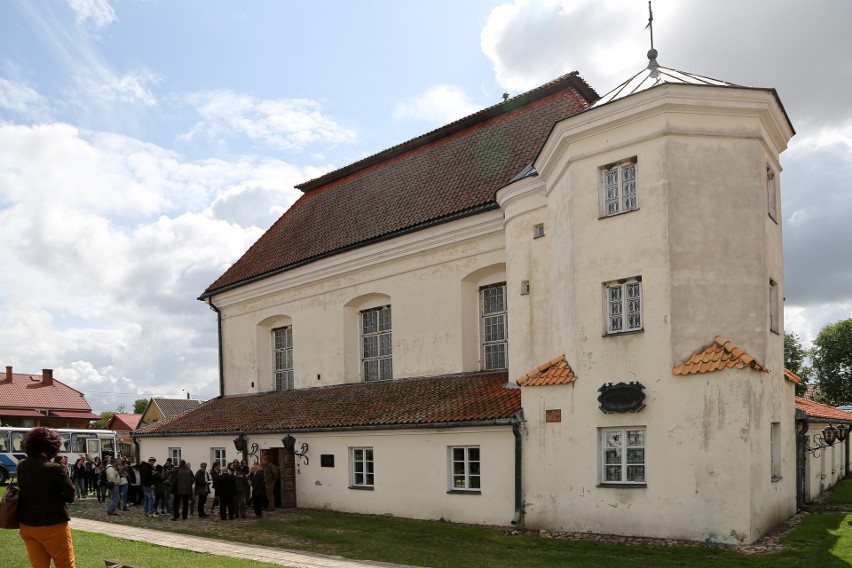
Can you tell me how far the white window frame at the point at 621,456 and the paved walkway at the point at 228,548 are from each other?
15.9 feet

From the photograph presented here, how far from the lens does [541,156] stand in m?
17.6

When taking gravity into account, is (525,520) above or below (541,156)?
below

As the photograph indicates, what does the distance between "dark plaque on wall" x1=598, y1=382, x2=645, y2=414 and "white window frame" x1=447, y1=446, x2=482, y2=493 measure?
11.6 ft

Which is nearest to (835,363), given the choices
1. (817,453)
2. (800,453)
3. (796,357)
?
(796,357)

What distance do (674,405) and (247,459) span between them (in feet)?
46.9

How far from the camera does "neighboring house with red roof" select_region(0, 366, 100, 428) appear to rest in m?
57.8

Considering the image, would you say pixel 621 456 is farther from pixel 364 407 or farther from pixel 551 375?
pixel 364 407

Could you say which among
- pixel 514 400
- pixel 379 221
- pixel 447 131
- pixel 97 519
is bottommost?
pixel 97 519

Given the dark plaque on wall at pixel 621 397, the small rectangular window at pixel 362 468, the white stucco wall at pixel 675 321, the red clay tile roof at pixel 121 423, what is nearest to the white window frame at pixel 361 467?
the small rectangular window at pixel 362 468

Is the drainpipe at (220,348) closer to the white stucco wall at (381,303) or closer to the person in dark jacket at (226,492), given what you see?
the white stucco wall at (381,303)

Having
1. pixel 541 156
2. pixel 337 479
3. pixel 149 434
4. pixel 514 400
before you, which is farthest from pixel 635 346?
pixel 149 434

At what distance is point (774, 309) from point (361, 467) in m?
10.9

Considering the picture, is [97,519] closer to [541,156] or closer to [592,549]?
[592,549]

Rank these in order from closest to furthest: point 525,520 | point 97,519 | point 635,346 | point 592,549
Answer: point 592,549, point 635,346, point 525,520, point 97,519
